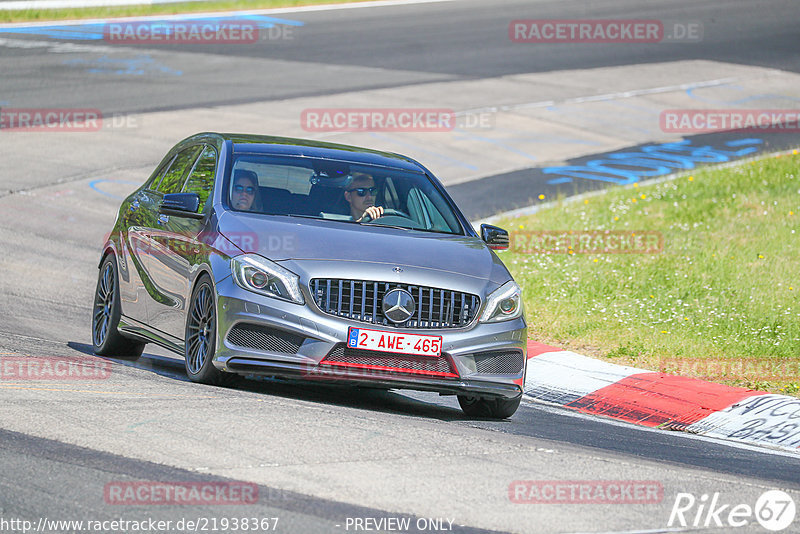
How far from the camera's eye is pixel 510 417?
8711 mm

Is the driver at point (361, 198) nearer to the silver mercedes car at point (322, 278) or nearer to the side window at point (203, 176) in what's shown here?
the silver mercedes car at point (322, 278)

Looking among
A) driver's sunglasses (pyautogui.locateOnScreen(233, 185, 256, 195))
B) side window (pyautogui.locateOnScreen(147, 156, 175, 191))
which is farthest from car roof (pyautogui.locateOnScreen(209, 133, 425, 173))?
side window (pyautogui.locateOnScreen(147, 156, 175, 191))

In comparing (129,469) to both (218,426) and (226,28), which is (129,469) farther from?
(226,28)

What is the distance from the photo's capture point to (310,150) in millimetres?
9180

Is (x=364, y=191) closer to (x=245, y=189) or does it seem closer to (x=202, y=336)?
(x=245, y=189)

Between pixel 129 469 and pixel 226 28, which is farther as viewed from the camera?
pixel 226 28

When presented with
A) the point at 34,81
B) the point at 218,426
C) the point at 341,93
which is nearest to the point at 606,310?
the point at 218,426

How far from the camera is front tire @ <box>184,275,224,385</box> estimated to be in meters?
7.79

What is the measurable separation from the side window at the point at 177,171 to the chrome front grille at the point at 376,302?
2.28 m

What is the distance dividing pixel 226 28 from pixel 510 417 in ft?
82.6

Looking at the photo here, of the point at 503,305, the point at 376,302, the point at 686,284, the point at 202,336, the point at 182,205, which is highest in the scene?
the point at 182,205

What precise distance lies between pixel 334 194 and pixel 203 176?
0.99 metres

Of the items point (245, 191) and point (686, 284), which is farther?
point (686, 284)

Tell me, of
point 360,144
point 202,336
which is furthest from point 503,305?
point 360,144
